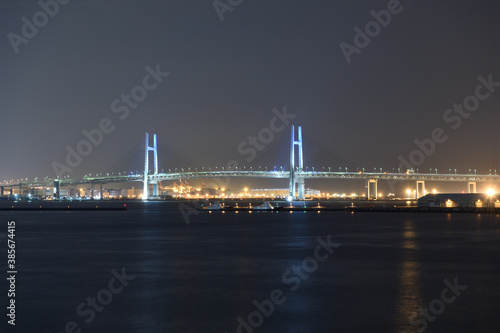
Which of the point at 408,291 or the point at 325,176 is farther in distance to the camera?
the point at 325,176

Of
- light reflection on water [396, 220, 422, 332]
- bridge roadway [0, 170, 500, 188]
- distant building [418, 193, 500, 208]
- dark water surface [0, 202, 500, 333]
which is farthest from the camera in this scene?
bridge roadway [0, 170, 500, 188]

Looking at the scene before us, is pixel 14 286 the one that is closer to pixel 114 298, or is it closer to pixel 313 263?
pixel 114 298

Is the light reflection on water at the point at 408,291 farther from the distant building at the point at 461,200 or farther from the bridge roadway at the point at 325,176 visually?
the bridge roadway at the point at 325,176

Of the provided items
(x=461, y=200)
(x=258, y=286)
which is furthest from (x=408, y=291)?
(x=461, y=200)

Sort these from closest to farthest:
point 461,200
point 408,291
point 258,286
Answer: point 408,291, point 258,286, point 461,200

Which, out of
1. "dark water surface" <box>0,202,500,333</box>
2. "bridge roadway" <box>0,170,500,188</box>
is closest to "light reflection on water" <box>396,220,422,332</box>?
"dark water surface" <box>0,202,500,333</box>

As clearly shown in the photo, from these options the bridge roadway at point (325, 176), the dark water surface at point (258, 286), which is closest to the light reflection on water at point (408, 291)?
the dark water surface at point (258, 286)

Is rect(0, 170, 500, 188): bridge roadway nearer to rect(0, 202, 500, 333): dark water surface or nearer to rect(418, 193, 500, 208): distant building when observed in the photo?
rect(418, 193, 500, 208): distant building

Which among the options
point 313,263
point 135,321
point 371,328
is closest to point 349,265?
point 313,263

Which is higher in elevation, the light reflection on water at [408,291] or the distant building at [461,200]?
the distant building at [461,200]

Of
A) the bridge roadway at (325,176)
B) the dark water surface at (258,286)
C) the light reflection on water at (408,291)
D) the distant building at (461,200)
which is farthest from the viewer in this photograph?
the bridge roadway at (325,176)

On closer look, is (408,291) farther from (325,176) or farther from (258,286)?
(325,176)
